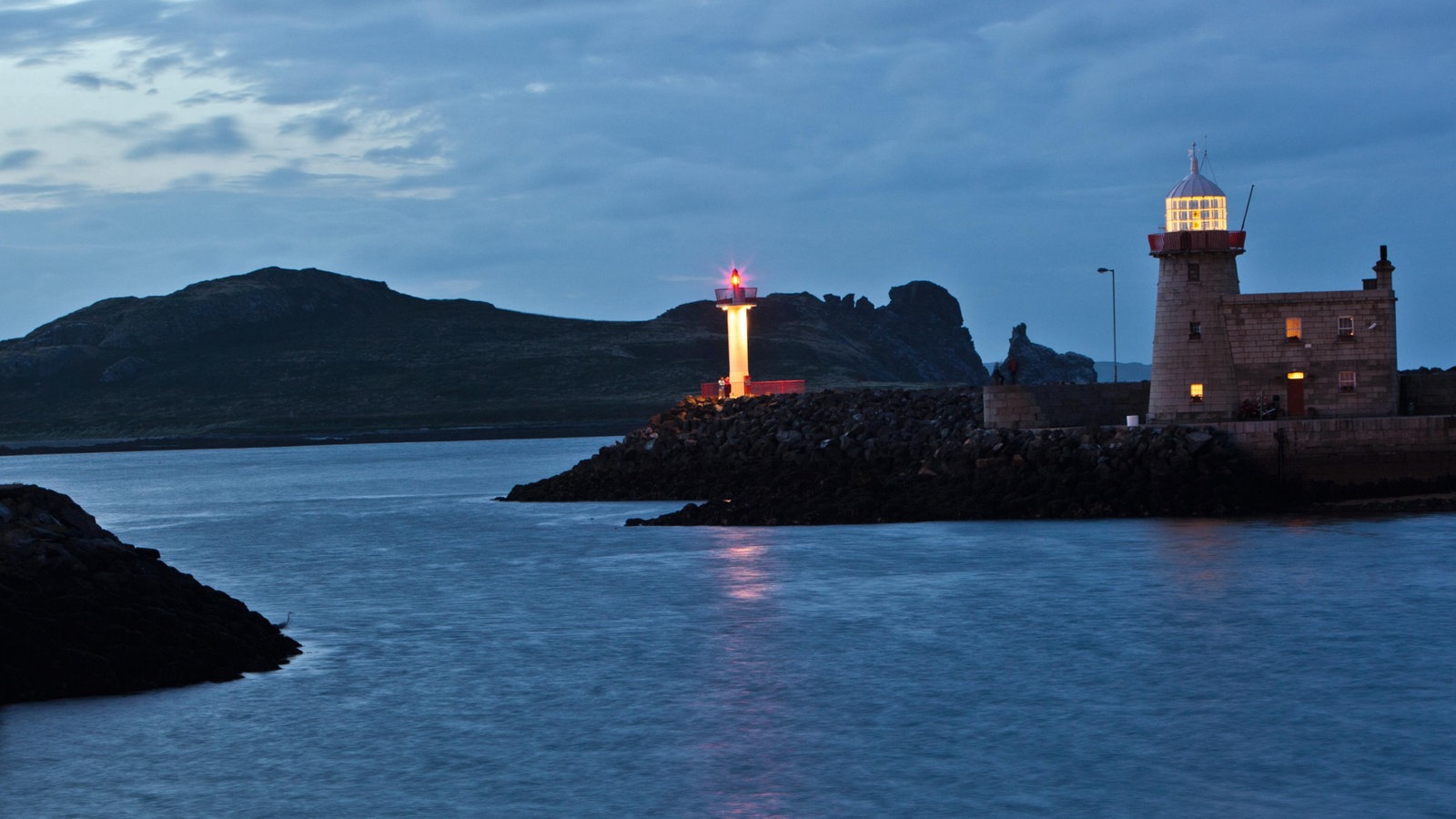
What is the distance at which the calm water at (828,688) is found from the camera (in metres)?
12.0

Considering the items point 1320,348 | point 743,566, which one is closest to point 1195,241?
point 1320,348

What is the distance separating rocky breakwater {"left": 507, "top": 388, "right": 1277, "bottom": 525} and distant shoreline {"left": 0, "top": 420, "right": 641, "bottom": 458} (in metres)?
80.3

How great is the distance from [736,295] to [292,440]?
84.5 metres

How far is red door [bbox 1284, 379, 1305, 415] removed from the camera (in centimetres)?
3116

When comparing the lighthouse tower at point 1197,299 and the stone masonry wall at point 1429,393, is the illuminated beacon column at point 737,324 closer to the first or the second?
the lighthouse tower at point 1197,299

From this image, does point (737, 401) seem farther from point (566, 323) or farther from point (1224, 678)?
point (566, 323)

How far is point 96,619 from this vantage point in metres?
15.1

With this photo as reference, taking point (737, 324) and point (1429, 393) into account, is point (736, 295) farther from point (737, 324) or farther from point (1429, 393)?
point (1429, 393)

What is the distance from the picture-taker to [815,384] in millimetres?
115000

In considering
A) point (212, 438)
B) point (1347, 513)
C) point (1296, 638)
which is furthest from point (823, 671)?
point (212, 438)

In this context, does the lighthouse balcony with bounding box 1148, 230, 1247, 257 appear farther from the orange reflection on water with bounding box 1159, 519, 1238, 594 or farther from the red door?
the orange reflection on water with bounding box 1159, 519, 1238, 594

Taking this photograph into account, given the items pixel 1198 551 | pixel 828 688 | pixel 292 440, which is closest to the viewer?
pixel 828 688

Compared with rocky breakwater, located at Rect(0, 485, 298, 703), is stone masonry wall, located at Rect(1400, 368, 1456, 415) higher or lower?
higher

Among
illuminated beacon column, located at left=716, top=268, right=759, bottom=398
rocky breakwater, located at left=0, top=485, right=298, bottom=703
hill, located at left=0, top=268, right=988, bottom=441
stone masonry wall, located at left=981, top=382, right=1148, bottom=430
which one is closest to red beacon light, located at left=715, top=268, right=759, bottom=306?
illuminated beacon column, located at left=716, top=268, right=759, bottom=398
